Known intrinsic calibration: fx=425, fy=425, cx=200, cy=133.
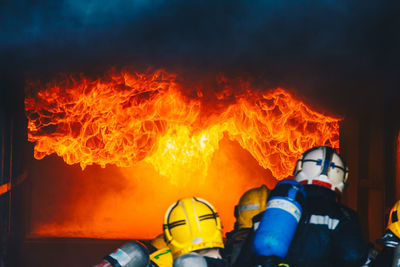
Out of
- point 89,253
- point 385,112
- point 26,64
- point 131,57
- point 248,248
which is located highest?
point 131,57

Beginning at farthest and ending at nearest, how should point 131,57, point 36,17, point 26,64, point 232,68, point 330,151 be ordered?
point 232,68, point 131,57, point 26,64, point 36,17, point 330,151

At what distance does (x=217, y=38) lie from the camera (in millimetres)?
7230

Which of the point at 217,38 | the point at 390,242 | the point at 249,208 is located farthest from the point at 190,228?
the point at 217,38

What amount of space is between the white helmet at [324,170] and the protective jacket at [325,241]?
33 centimetres

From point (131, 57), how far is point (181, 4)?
1.66 m

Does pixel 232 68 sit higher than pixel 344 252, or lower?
higher

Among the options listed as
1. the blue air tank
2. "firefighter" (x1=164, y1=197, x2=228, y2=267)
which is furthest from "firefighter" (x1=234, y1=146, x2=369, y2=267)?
"firefighter" (x1=164, y1=197, x2=228, y2=267)

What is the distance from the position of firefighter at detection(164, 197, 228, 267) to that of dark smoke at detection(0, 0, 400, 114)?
139 inches

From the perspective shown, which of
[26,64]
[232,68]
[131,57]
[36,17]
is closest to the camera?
[36,17]

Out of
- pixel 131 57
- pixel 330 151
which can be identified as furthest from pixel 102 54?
pixel 330 151

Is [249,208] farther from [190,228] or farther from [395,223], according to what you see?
[395,223]

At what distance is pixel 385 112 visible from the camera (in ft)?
24.3

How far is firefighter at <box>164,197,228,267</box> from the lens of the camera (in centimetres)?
360

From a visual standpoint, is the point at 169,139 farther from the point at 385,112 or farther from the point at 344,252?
the point at 344,252
